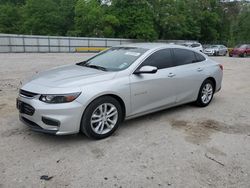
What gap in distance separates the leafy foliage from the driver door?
30.8m

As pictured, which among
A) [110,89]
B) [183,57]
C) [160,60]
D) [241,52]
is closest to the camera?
[110,89]

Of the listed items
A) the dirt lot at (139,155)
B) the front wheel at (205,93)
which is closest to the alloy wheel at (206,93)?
the front wheel at (205,93)

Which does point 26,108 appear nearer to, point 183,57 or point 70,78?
point 70,78

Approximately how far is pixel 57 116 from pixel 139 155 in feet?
4.13

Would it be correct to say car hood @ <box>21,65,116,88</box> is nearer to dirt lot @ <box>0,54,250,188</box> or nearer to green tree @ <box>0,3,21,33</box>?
dirt lot @ <box>0,54,250,188</box>

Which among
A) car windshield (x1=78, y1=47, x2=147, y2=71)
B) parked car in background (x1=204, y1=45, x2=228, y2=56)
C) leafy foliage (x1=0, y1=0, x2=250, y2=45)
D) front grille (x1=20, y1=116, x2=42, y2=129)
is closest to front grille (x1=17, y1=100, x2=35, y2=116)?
front grille (x1=20, y1=116, x2=42, y2=129)

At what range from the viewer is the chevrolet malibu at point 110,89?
3.58m

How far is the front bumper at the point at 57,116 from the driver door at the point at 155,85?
107 cm

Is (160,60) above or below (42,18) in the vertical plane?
below

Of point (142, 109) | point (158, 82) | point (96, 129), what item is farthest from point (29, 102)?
point (158, 82)

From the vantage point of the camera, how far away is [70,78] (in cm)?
392

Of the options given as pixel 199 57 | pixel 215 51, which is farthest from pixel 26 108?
pixel 215 51

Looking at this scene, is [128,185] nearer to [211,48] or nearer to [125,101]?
[125,101]

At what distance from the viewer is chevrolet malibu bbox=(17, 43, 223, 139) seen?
3582 mm
